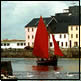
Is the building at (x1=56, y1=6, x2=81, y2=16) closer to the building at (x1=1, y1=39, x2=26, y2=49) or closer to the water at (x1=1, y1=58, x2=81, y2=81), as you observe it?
the building at (x1=1, y1=39, x2=26, y2=49)

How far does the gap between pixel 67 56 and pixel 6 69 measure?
46.7 meters

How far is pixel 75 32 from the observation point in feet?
224

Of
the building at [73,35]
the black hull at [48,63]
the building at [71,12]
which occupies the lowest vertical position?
the black hull at [48,63]

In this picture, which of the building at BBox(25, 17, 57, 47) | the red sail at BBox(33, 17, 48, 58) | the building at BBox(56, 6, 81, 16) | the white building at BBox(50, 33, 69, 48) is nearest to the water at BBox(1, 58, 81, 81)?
the red sail at BBox(33, 17, 48, 58)

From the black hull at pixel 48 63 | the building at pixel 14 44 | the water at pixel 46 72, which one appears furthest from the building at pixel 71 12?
the water at pixel 46 72

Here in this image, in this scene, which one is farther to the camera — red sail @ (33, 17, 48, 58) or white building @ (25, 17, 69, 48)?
white building @ (25, 17, 69, 48)

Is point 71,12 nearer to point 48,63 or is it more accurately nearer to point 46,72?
point 48,63

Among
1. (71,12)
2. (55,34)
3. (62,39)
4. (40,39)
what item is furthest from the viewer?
(71,12)

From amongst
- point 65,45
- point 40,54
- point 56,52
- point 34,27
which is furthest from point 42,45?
point 34,27

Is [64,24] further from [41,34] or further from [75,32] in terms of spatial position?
[41,34]

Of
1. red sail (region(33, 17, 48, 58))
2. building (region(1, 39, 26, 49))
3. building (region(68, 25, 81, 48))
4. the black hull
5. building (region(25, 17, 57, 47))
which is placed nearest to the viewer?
red sail (region(33, 17, 48, 58))

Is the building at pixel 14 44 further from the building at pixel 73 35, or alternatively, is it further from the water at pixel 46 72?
the water at pixel 46 72

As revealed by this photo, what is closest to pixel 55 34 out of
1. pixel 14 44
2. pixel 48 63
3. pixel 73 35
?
pixel 73 35

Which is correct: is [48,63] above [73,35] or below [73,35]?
below
